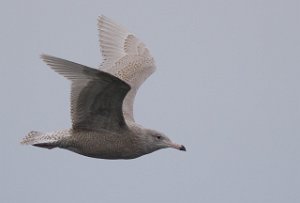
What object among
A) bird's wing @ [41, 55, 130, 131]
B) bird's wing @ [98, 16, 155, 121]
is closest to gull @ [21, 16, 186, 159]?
bird's wing @ [41, 55, 130, 131]

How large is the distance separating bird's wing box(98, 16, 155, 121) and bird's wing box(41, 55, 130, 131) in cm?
202

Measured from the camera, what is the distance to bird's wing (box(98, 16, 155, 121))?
16.7 meters

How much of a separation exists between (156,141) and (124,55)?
3773mm

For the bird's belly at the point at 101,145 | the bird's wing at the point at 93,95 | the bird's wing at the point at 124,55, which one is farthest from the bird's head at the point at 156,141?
the bird's wing at the point at 124,55

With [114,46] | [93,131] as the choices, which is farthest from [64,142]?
[114,46]

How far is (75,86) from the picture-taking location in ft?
42.9

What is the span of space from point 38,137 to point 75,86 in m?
1.60

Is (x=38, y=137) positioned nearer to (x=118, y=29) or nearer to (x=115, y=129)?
(x=115, y=129)

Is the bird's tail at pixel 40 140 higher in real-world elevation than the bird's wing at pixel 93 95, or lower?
lower

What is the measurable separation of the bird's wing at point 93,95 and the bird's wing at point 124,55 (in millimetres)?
2024

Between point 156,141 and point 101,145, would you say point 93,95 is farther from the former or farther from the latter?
point 156,141

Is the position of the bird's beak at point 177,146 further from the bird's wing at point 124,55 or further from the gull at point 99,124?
the bird's wing at point 124,55

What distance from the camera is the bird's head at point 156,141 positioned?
1419cm

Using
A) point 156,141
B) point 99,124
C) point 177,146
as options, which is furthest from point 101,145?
point 177,146
